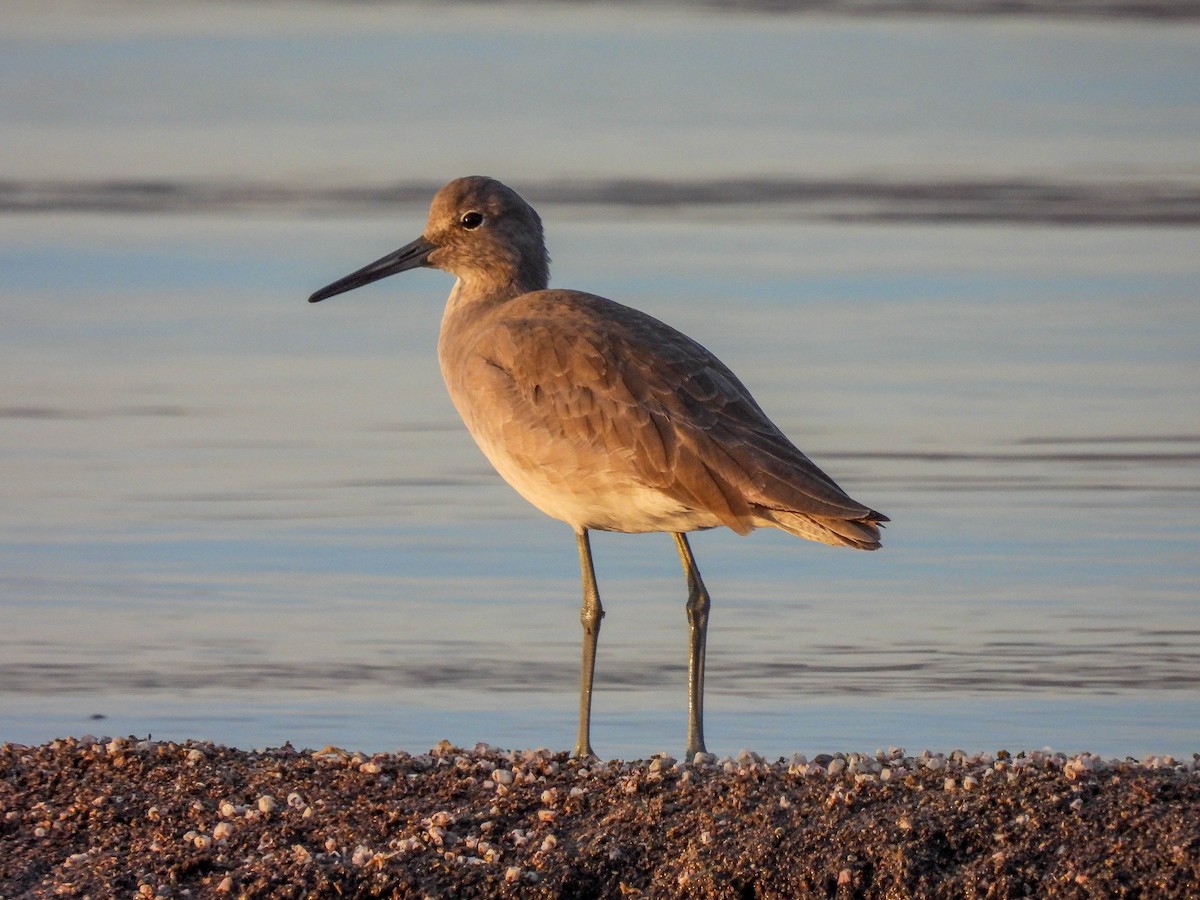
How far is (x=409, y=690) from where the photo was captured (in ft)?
26.8

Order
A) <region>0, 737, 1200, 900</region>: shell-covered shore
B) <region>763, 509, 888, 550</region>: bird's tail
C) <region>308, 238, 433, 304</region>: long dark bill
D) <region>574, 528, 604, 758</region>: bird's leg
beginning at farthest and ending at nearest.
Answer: <region>308, 238, 433, 304</region>: long dark bill, <region>574, 528, 604, 758</region>: bird's leg, <region>763, 509, 888, 550</region>: bird's tail, <region>0, 737, 1200, 900</region>: shell-covered shore

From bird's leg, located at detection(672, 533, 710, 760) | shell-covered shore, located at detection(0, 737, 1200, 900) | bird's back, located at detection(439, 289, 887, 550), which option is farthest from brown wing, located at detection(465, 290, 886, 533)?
shell-covered shore, located at detection(0, 737, 1200, 900)

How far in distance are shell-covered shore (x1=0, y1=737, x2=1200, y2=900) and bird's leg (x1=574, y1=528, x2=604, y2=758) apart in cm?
83

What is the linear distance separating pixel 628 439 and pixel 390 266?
7.29ft

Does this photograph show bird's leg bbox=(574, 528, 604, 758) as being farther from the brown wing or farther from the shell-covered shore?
the shell-covered shore

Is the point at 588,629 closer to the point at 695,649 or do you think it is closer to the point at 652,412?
the point at 695,649

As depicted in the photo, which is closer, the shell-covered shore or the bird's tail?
the shell-covered shore

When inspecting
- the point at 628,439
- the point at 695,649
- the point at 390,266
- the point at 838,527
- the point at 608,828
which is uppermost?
the point at 390,266

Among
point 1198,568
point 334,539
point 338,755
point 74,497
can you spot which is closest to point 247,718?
point 338,755

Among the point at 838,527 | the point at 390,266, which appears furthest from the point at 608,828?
the point at 390,266

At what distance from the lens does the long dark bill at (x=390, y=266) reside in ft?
30.2

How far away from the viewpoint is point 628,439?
751 cm

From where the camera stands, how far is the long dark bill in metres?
9.21

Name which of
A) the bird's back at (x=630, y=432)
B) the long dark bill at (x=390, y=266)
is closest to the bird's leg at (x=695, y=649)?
the bird's back at (x=630, y=432)
